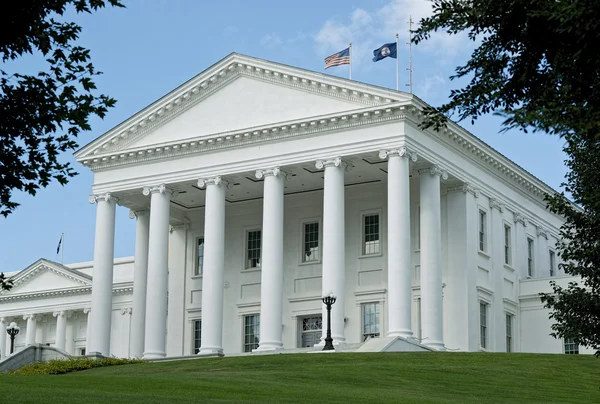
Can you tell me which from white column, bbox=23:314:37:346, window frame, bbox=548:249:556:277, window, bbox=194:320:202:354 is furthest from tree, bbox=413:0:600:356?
white column, bbox=23:314:37:346

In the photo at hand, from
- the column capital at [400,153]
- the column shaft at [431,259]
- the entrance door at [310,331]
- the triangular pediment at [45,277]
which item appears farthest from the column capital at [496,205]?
the triangular pediment at [45,277]

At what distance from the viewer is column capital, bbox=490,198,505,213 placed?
2217 inches

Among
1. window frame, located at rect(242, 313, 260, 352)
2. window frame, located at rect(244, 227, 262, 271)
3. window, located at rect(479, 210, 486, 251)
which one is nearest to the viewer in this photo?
window, located at rect(479, 210, 486, 251)

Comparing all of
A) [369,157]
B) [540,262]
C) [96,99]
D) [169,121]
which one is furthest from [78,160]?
[96,99]

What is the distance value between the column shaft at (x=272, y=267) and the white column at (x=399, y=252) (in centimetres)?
549

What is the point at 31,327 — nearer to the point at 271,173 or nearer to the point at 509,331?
the point at 271,173

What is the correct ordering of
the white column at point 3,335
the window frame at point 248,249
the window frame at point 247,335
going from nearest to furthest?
the window frame at point 247,335
the window frame at point 248,249
the white column at point 3,335

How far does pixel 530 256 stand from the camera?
61531mm

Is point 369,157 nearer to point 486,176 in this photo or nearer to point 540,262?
point 486,176

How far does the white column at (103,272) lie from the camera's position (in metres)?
54.5

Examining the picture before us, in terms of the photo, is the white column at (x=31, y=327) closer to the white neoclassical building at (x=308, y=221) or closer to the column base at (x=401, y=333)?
the white neoclassical building at (x=308, y=221)

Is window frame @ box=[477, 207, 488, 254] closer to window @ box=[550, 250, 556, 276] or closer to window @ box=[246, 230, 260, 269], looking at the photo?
window @ box=[550, 250, 556, 276]

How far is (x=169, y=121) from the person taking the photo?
5581cm

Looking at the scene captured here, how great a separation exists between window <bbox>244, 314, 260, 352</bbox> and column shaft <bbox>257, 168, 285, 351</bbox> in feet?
22.4
